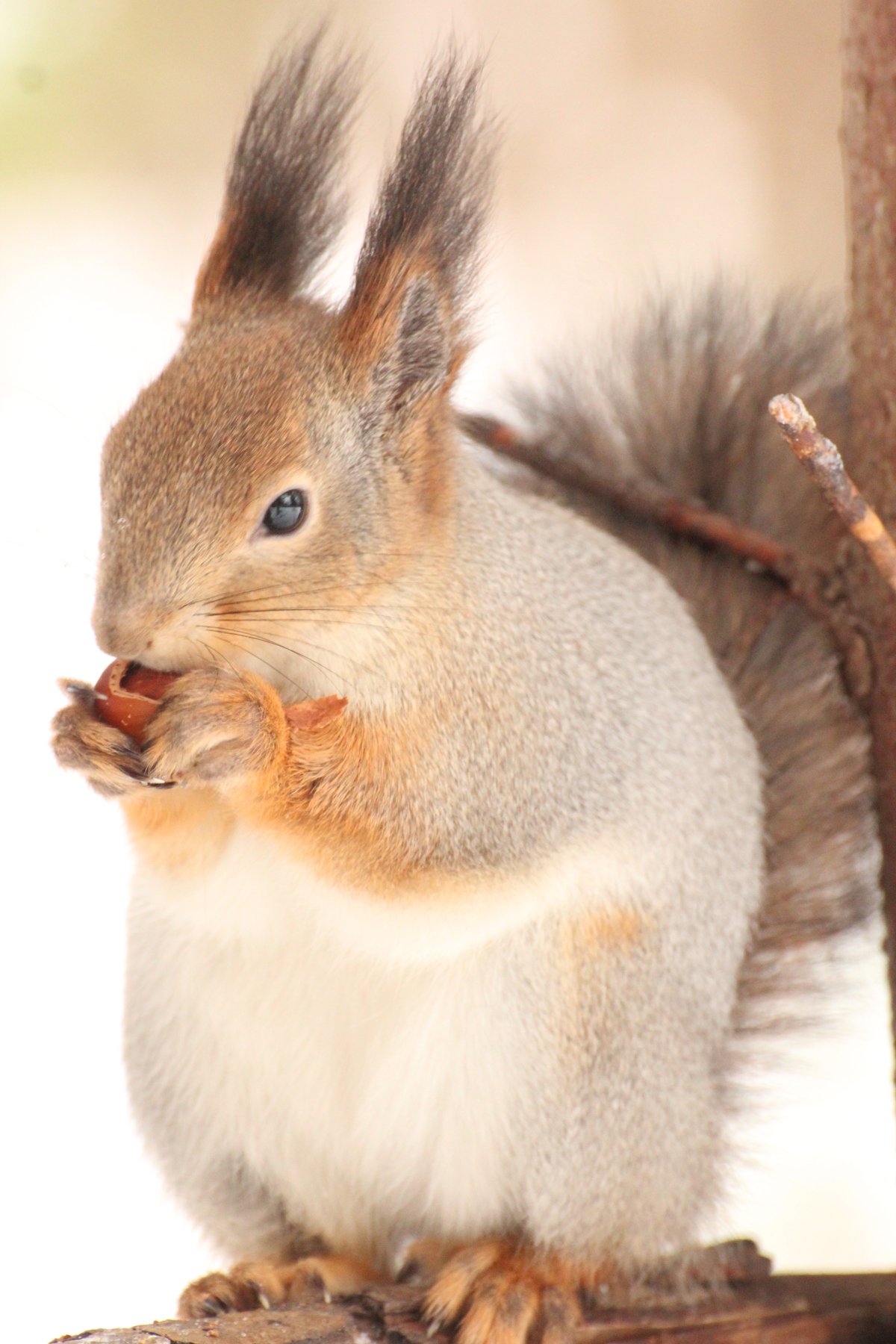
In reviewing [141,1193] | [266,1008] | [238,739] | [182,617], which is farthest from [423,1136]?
[141,1193]

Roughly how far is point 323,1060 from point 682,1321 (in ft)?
1.64

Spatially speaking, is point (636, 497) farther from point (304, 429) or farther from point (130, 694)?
point (130, 694)

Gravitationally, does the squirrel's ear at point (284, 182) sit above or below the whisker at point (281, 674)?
above

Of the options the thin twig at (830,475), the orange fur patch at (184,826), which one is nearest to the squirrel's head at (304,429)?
the orange fur patch at (184,826)

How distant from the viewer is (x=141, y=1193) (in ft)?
8.24

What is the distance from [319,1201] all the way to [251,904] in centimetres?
43

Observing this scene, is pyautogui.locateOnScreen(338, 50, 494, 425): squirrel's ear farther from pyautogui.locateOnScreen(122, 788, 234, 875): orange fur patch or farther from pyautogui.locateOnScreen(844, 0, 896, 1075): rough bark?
pyautogui.locateOnScreen(844, 0, 896, 1075): rough bark

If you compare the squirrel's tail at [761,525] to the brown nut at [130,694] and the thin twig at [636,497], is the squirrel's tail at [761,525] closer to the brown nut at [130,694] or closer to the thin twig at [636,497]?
the thin twig at [636,497]

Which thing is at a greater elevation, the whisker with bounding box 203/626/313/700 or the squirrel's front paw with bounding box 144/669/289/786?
the whisker with bounding box 203/626/313/700

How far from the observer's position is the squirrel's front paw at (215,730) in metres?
1.44

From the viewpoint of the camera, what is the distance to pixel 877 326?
1.97m

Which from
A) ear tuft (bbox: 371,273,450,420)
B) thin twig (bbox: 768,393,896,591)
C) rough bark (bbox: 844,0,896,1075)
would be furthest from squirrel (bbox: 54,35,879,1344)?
thin twig (bbox: 768,393,896,591)

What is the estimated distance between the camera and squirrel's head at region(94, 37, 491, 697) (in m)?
1.41

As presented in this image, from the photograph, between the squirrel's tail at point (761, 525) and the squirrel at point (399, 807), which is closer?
the squirrel at point (399, 807)
